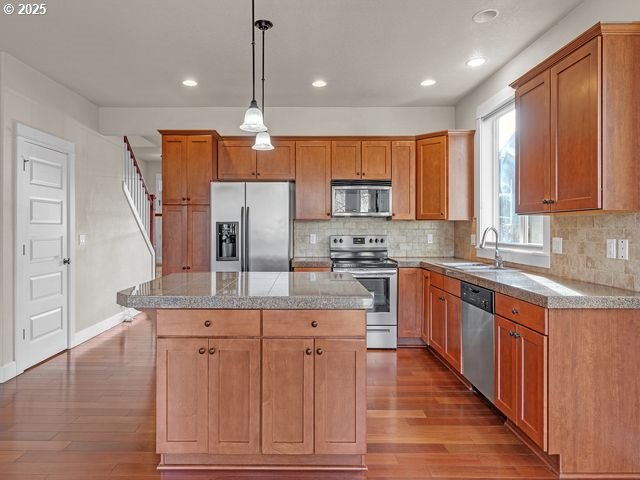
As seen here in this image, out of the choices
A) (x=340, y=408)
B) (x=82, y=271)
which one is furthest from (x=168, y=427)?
(x=82, y=271)

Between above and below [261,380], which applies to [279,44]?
above

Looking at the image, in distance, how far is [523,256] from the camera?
3338mm

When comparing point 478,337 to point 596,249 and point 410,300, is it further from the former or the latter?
point 410,300

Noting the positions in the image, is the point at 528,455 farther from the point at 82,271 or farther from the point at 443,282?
the point at 82,271

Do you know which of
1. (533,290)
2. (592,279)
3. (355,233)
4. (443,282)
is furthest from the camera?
(355,233)

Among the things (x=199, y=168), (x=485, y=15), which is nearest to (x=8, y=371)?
(x=199, y=168)

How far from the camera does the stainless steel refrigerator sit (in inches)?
174

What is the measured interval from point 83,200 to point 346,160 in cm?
297

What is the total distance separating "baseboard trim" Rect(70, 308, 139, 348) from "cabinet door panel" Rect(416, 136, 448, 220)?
3771 millimetres

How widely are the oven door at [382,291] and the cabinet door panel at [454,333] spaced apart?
804 mm

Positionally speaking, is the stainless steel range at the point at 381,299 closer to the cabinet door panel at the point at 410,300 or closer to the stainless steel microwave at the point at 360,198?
the cabinet door panel at the point at 410,300

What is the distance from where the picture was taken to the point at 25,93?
147 inches

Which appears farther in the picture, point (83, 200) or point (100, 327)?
point (100, 327)

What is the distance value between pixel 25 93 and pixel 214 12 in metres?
2.15
